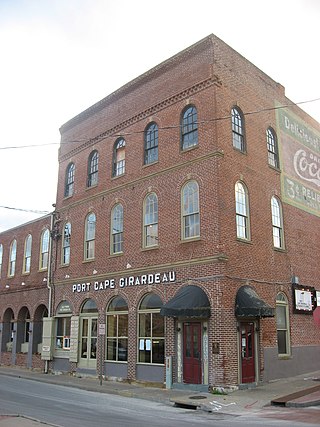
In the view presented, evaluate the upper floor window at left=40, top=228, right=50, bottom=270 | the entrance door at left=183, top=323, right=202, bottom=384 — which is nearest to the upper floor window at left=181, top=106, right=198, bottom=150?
the entrance door at left=183, top=323, right=202, bottom=384

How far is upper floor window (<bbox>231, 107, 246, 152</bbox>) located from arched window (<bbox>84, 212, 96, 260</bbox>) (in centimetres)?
842

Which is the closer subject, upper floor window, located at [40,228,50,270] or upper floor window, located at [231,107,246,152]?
upper floor window, located at [231,107,246,152]

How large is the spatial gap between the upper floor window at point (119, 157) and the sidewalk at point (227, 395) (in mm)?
9722

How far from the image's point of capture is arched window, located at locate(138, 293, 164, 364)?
18.5 meters

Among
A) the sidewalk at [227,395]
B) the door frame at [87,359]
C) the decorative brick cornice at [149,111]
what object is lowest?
the sidewalk at [227,395]

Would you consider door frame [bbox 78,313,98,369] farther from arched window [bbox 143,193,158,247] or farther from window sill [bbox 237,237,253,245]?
window sill [bbox 237,237,253,245]

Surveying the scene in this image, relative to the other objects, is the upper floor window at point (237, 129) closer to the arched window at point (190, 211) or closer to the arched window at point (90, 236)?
the arched window at point (190, 211)

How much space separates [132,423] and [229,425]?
224cm

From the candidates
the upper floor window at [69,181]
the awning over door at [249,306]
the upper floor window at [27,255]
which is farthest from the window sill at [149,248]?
the upper floor window at [27,255]

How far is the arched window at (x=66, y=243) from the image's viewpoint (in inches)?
994

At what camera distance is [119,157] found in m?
23.0

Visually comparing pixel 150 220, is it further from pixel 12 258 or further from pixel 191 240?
pixel 12 258

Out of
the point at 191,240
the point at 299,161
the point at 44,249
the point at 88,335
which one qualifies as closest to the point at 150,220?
the point at 191,240

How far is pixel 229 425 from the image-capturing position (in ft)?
35.2
